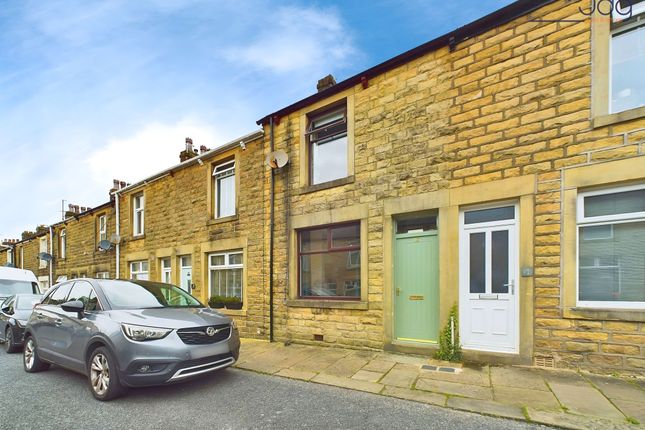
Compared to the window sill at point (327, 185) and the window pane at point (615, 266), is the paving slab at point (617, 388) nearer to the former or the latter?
the window pane at point (615, 266)

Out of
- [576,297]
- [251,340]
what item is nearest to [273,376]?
[251,340]

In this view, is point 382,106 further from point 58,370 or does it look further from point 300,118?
point 58,370

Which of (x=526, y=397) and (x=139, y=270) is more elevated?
(x=139, y=270)

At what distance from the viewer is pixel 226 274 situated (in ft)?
33.5

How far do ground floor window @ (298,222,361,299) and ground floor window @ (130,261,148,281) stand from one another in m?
7.90

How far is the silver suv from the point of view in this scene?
4340 mm

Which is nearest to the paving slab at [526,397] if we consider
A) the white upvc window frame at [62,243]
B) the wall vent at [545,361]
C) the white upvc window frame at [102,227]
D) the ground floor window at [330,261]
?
the wall vent at [545,361]

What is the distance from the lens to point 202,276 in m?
10.5

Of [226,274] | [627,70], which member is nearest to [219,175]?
[226,274]

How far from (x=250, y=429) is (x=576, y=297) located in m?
4.73

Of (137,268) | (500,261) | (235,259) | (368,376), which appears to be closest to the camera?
(368,376)

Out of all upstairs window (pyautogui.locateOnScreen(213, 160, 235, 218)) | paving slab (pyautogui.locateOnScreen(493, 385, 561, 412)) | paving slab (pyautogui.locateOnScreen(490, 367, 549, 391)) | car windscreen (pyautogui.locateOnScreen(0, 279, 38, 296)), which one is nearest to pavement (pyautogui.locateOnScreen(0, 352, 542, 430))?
paving slab (pyautogui.locateOnScreen(493, 385, 561, 412))

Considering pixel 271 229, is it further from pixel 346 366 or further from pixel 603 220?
pixel 603 220

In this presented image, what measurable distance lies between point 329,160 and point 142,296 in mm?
4741
